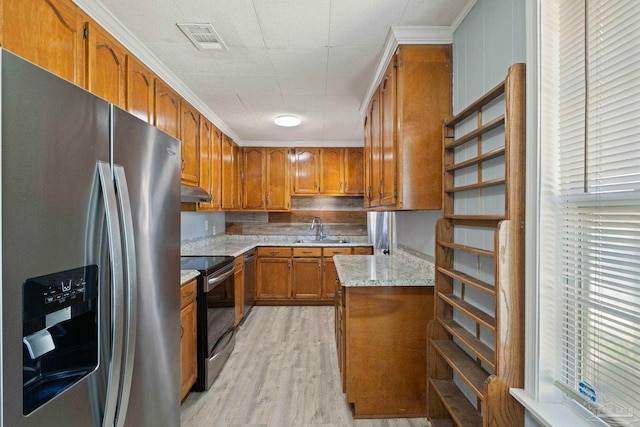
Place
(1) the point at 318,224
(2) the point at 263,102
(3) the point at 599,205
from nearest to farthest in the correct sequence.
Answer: (3) the point at 599,205
(2) the point at 263,102
(1) the point at 318,224

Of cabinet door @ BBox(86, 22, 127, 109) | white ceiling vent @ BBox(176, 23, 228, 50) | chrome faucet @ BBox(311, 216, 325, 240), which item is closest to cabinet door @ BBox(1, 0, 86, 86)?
cabinet door @ BBox(86, 22, 127, 109)

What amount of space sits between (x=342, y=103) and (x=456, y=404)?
270 centimetres

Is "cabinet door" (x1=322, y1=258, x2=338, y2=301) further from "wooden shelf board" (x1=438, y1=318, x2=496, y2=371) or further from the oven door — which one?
"wooden shelf board" (x1=438, y1=318, x2=496, y2=371)

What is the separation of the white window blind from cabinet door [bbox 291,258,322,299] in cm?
380

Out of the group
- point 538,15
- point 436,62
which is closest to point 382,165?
point 436,62

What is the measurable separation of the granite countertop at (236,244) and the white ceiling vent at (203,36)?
6.69 ft

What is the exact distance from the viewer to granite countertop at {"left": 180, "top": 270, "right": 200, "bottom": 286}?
6.90 ft

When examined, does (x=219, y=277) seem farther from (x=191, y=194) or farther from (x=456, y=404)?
(x=456, y=404)

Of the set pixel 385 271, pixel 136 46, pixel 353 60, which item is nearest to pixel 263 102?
pixel 353 60

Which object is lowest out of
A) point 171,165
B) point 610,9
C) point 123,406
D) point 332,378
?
point 332,378

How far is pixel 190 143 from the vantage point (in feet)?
10.0

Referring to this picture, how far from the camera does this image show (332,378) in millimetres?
2666

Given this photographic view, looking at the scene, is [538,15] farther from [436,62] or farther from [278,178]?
[278,178]

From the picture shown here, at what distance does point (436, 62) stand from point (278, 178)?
3.38m
